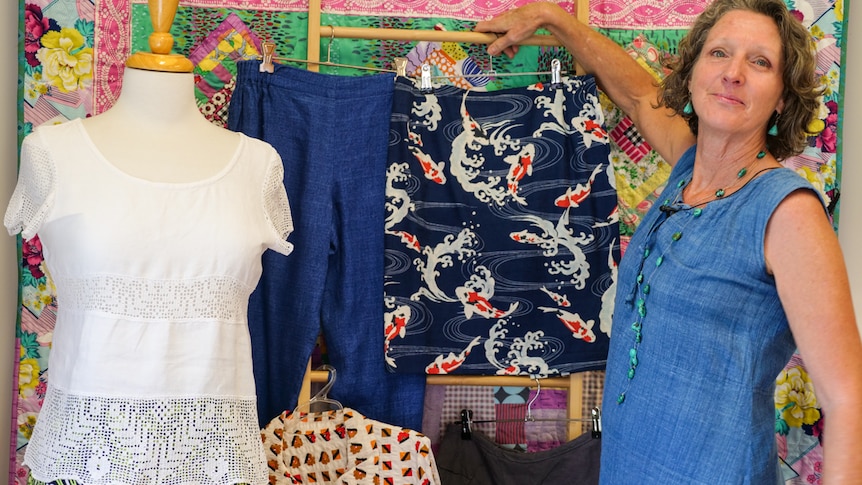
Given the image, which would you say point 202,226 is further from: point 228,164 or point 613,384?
point 613,384

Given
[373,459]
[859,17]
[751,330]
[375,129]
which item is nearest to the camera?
[751,330]

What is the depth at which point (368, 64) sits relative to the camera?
2.48 metres

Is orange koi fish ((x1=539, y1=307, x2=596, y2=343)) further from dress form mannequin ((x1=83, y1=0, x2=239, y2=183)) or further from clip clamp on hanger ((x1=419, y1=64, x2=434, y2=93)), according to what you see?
dress form mannequin ((x1=83, y1=0, x2=239, y2=183))

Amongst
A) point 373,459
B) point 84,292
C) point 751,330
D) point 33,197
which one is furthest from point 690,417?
point 33,197

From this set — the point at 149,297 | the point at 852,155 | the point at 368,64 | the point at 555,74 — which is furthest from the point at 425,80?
the point at 852,155

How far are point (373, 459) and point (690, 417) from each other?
0.88 metres

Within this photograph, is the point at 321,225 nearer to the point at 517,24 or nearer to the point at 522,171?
the point at 522,171

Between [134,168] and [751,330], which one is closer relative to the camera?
[751,330]

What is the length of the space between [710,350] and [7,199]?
5.48 feet

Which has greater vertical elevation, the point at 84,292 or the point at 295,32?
the point at 295,32

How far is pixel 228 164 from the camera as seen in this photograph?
1.74 meters

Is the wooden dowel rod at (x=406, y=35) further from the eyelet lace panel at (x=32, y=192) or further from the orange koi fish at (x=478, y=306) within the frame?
the eyelet lace panel at (x=32, y=192)

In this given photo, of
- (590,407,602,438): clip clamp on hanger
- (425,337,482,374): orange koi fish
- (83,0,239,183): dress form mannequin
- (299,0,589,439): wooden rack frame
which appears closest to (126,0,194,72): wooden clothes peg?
(83,0,239,183): dress form mannequin

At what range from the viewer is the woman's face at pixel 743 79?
63.9 inches
